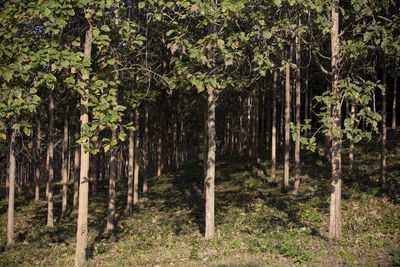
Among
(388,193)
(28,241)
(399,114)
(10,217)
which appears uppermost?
(399,114)

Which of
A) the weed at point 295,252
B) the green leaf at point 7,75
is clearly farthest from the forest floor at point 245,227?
the green leaf at point 7,75

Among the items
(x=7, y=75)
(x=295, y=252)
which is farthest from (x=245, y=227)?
(x=7, y=75)

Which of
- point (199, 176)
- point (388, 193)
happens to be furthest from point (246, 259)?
point (199, 176)

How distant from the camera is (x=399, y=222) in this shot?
12.7 meters

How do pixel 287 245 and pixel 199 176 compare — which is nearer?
pixel 287 245

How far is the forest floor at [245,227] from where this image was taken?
10961 millimetres

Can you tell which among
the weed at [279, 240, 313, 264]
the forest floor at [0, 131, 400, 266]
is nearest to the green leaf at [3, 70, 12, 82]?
the forest floor at [0, 131, 400, 266]

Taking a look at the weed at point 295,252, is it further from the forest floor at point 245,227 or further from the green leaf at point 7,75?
the green leaf at point 7,75

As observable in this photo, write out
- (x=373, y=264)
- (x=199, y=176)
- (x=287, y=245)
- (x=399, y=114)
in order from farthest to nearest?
(x=399, y=114) < (x=199, y=176) < (x=287, y=245) < (x=373, y=264)

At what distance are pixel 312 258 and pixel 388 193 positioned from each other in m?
8.16

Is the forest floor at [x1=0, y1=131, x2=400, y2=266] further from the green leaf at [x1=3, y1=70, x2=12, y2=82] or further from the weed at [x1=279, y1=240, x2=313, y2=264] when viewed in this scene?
the green leaf at [x1=3, y1=70, x2=12, y2=82]

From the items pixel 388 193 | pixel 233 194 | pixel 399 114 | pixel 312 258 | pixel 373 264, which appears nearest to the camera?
pixel 373 264

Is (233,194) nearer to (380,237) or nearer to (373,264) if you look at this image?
(380,237)

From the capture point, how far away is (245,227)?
47.6 ft
